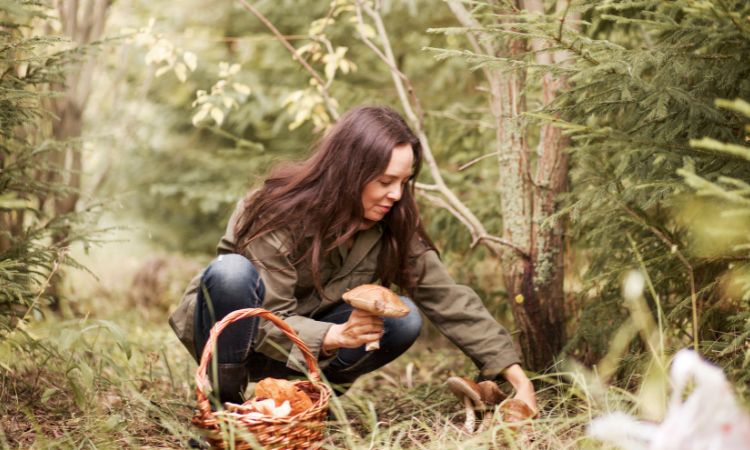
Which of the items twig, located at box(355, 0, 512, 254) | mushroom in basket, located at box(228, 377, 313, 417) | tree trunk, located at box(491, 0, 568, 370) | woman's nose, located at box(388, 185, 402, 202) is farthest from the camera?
twig, located at box(355, 0, 512, 254)

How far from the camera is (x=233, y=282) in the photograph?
235 cm

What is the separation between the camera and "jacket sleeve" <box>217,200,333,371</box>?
238 centimetres

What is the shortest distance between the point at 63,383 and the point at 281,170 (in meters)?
1.16

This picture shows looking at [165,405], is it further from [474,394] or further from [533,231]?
[533,231]

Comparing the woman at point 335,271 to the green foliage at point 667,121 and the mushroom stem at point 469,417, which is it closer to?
the mushroom stem at point 469,417

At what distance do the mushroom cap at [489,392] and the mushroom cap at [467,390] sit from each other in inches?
0.6

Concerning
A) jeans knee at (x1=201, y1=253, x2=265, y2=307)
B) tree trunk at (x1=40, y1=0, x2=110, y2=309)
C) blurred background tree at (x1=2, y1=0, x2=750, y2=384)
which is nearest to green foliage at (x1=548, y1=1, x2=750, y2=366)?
blurred background tree at (x1=2, y1=0, x2=750, y2=384)

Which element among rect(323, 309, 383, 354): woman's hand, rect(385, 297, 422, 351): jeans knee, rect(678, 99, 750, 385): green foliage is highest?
rect(678, 99, 750, 385): green foliage

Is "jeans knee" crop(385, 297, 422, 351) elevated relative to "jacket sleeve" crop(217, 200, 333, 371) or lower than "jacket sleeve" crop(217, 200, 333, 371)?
lower

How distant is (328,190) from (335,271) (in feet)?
1.13

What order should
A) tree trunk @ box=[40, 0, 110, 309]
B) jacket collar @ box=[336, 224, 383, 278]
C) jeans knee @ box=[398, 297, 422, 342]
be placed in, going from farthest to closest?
tree trunk @ box=[40, 0, 110, 309] → jacket collar @ box=[336, 224, 383, 278] → jeans knee @ box=[398, 297, 422, 342]

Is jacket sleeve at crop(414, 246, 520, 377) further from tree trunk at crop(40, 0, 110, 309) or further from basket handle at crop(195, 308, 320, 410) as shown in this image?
tree trunk at crop(40, 0, 110, 309)

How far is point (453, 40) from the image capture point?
376 centimetres

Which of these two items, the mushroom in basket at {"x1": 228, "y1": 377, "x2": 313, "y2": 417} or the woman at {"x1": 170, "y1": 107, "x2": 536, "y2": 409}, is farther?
the woman at {"x1": 170, "y1": 107, "x2": 536, "y2": 409}
